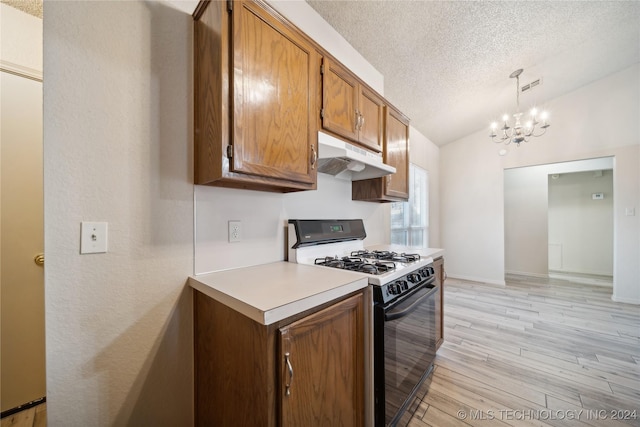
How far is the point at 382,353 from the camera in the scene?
43.6 inches

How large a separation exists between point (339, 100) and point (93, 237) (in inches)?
57.2

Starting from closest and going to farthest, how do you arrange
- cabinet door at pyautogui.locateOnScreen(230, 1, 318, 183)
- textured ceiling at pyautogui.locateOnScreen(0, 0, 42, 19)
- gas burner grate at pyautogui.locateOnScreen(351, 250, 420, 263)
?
cabinet door at pyautogui.locateOnScreen(230, 1, 318, 183) < textured ceiling at pyautogui.locateOnScreen(0, 0, 42, 19) < gas burner grate at pyautogui.locateOnScreen(351, 250, 420, 263)

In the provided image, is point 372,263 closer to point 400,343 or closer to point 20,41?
point 400,343

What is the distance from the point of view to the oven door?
1.12 metres

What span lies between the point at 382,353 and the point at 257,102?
4.26ft

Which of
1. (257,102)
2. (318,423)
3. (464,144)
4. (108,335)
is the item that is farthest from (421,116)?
(108,335)

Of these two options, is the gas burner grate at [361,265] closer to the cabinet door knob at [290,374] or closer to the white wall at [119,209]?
the cabinet door knob at [290,374]

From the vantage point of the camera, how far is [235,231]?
4.34 ft

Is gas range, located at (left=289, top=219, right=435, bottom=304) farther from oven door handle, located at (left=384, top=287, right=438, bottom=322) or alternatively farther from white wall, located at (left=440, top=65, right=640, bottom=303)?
white wall, located at (left=440, top=65, right=640, bottom=303)

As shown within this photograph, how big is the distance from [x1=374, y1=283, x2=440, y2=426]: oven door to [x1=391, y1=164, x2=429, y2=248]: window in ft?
6.47

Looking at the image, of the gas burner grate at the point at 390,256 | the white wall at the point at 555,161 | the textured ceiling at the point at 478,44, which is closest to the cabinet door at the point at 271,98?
the gas burner grate at the point at 390,256

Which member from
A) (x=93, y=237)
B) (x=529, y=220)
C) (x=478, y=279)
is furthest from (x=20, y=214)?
(x=529, y=220)

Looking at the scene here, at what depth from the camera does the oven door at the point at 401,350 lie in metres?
1.12

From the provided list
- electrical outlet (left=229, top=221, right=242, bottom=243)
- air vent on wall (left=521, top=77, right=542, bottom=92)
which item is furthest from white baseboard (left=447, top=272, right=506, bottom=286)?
electrical outlet (left=229, top=221, right=242, bottom=243)
